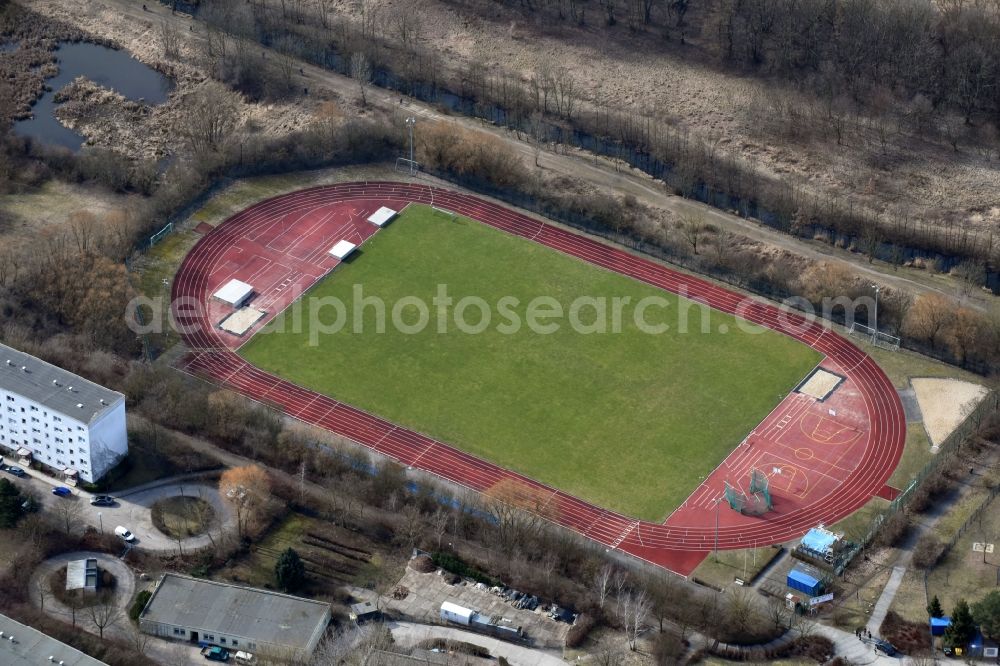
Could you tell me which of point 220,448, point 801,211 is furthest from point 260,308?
point 801,211

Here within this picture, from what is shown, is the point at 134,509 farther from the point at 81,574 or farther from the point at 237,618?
the point at 237,618

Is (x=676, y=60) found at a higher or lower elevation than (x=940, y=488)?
higher

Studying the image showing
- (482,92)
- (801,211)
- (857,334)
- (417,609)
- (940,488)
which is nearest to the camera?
(417,609)

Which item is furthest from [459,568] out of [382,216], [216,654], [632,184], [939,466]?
[632,184]

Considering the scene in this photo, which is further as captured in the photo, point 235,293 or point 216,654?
point 235,293

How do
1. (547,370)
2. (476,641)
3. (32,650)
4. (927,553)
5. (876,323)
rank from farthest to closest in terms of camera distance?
1. (876,323)
2. (547,370)
3. (927,553)
4. (476,641)
5. (32,650)

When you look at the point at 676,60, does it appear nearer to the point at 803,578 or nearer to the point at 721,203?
the point at 721,203

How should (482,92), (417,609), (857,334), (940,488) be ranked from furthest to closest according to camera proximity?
(482,92) < (857,334) < (940,488) < (417,609)
